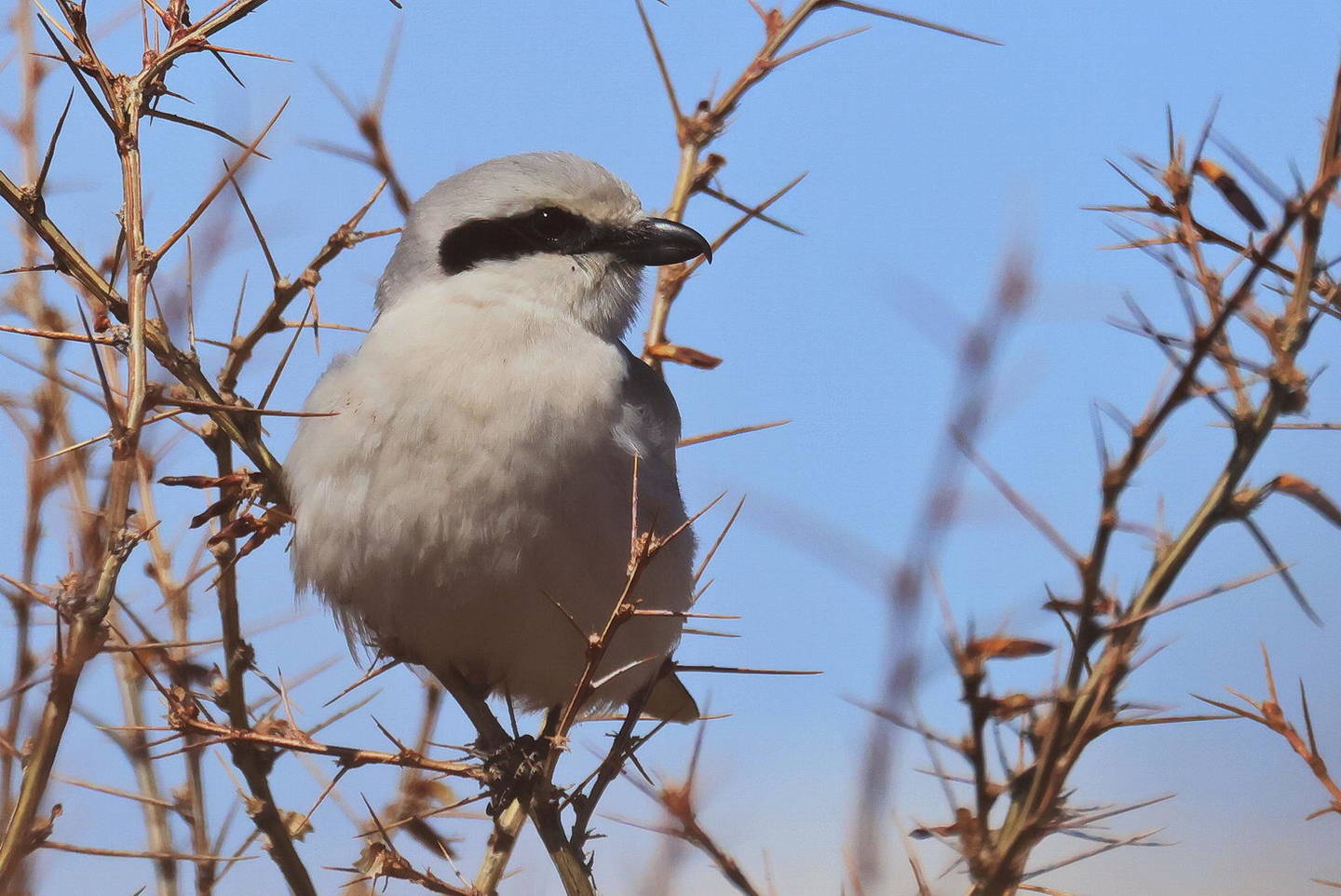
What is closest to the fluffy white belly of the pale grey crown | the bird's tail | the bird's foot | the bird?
the bird

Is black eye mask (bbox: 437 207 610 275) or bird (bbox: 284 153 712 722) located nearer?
bird (bbox: 284 153 712 722)

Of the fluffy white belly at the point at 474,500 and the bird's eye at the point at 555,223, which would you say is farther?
the bird's eye at the point at 555,223

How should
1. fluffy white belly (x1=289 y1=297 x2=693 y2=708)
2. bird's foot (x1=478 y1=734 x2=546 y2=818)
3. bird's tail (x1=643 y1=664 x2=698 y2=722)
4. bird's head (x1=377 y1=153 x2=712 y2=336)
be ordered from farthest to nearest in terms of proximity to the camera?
bird's tail (x1=643 y1=664 x2=698 y2=722)
bird's head (x1=377 y1=153 x2=712 y2=336)
fluffy white belly (x1=289 y1=297 x2=693 y2=708)
bird's foot (x1=478 y1=734 x2=546 y2=818)

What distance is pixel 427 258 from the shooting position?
11.5 feet

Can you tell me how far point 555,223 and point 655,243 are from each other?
0.87 ft

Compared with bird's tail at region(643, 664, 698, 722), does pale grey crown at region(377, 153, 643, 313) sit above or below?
above

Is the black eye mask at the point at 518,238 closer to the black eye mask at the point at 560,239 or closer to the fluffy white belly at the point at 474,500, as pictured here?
the black eye mask at the point at 560,239

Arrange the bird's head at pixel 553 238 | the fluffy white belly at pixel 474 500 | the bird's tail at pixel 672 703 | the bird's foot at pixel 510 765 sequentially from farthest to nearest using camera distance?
the bird's tail at pixel 672 703 < the bird's head at pixel 553 238 < the fluffy white belly at pixel 474 500 < the bird's foot at pixel 510 765

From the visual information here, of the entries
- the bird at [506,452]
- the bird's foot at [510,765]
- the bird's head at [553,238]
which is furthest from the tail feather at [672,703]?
the bird's head at [553,238]

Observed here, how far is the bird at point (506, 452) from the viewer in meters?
2.88

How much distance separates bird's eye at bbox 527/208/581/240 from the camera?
353 centimetres

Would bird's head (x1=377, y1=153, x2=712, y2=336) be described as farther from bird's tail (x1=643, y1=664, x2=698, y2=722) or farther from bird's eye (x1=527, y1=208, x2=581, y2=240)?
bird's tail (x1=643, y1=664, x2=698, y2=722)

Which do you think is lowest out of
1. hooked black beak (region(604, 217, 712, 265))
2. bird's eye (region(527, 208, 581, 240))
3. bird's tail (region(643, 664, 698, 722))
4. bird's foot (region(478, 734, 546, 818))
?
bird's foot (region(478, 734, 546, 818))

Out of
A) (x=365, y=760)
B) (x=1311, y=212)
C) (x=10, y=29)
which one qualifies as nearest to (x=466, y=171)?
(x=10, y=29)
